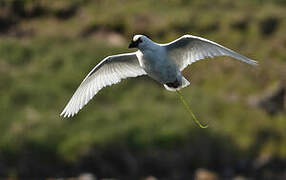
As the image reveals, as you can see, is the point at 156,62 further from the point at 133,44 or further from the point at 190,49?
the point at 190,49

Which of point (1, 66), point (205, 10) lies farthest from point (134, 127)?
point (205, 10)

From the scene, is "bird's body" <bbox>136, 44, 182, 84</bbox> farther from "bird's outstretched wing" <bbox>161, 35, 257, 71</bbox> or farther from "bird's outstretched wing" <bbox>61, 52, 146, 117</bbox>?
"bird's outstretched wing" <bbox>61, 52, 146, 117</bbox>

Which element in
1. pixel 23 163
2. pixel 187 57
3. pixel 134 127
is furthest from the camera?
pixel 134 127

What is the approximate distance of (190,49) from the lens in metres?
11.4

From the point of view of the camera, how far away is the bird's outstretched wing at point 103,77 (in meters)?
12.1

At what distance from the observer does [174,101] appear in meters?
22.2

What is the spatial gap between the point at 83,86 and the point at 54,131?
7565 millimetres

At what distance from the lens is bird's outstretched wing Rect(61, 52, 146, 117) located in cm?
1210

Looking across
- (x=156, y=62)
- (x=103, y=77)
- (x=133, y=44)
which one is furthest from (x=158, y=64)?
(x=103, y=77)

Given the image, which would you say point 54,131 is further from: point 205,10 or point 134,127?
point 205,10

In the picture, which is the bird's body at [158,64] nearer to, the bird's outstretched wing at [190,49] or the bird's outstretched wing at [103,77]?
the bird's outstretched wing at [190,49]

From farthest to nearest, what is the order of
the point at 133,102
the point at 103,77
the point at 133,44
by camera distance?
the point at 133,102 < the point at 103,77 < the point at 133,44

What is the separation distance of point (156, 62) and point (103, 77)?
1.62m

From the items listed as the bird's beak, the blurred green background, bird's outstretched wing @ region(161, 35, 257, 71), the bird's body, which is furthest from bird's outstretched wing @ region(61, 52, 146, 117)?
the blurred green background
